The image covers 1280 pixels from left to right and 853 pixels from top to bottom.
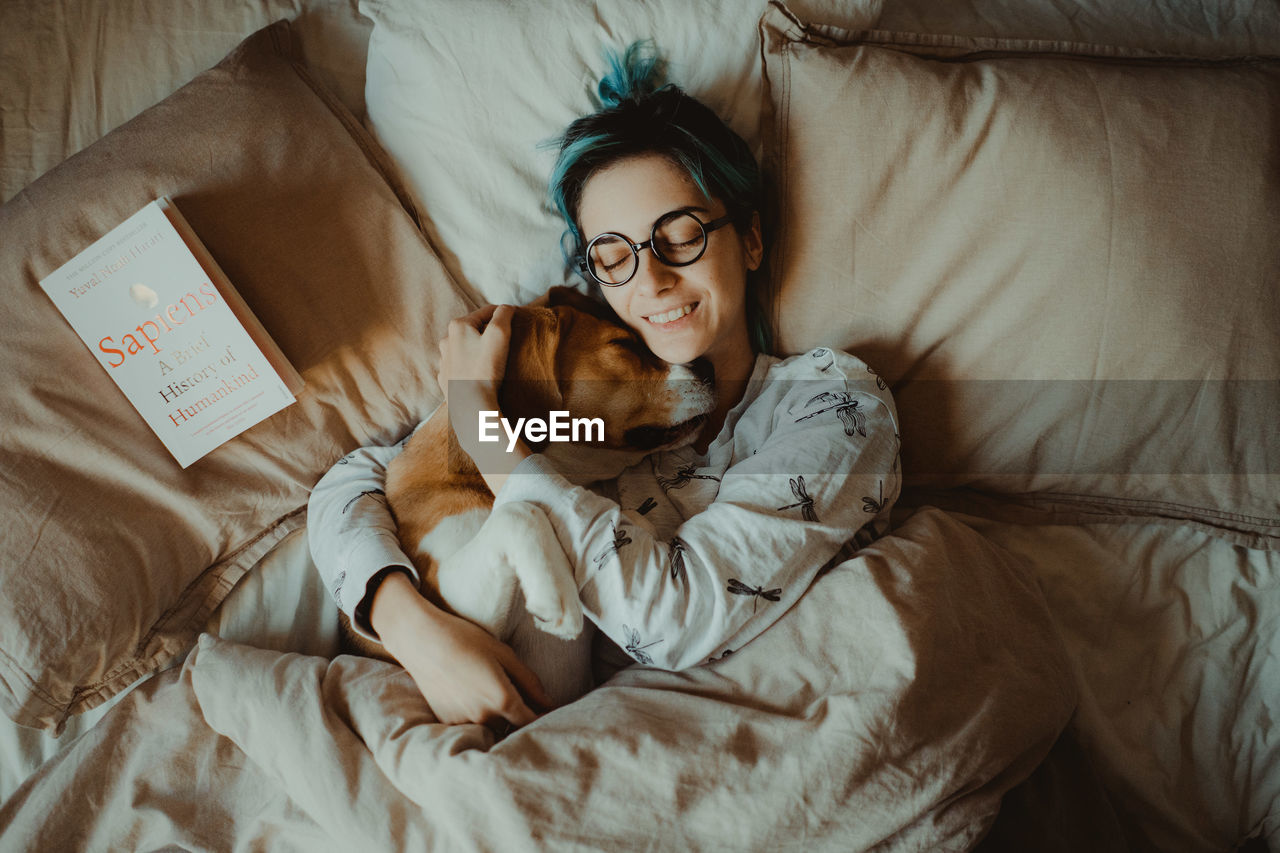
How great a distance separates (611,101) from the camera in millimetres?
1541

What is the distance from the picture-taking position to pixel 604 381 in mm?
1504

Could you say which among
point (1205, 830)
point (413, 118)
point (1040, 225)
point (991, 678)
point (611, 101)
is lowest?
point (1205, 830)

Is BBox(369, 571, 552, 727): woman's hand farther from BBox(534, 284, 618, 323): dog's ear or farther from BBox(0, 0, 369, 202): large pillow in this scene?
BBox(0, 0, 369, 202): large pillow

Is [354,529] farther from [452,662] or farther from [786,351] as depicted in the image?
[786,351]

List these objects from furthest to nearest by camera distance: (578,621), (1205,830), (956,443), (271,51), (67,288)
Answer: (271,51) → (956,443) → (67,288) → (1205,830) → (578,621)

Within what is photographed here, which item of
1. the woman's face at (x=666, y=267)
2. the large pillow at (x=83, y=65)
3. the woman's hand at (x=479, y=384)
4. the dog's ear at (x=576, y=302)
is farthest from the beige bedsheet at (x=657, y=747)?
the large pillow at (x=83, y=65)

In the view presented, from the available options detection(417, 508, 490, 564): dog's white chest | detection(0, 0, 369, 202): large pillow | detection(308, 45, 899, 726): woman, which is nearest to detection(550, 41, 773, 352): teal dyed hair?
detection(308, 45, 899, 726): woman

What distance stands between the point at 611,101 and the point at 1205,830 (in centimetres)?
182

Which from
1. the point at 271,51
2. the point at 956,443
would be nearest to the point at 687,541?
the point at 956,443

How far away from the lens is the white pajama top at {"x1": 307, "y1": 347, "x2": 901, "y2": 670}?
113cm

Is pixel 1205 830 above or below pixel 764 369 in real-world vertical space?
below

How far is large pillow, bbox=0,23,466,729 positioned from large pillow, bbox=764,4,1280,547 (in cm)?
90

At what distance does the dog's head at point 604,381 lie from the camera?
146 centimetres

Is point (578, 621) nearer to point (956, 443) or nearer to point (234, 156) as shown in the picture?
point (956, 443)
